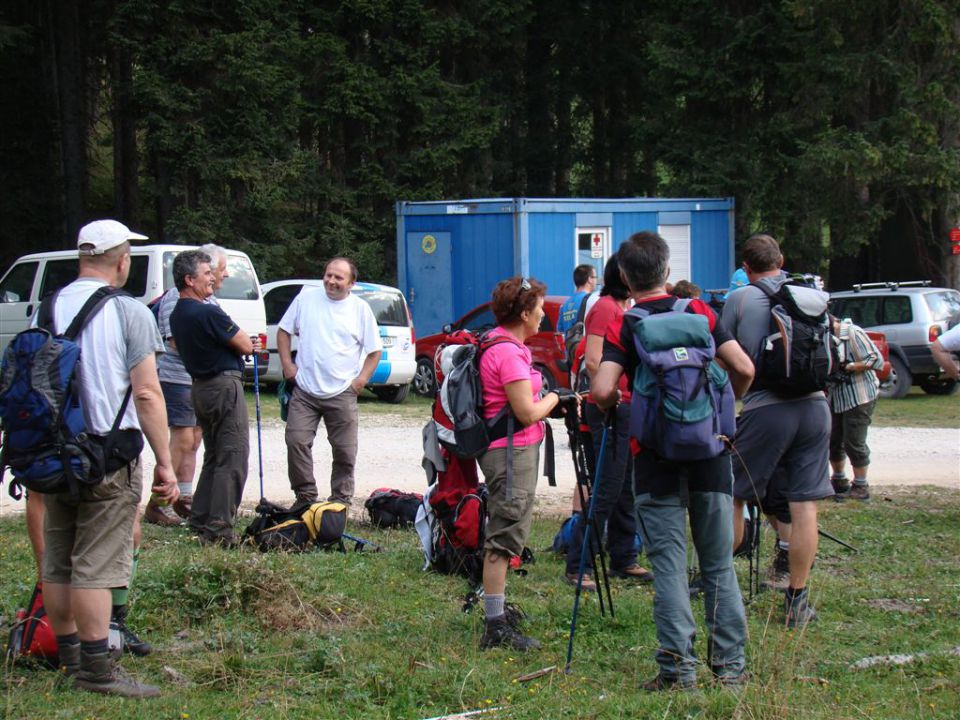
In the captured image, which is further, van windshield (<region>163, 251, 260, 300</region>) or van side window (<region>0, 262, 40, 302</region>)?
van side window (<region>0, 262, 40, 302</region>)

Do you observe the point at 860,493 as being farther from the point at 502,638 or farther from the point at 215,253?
the point at 215,253

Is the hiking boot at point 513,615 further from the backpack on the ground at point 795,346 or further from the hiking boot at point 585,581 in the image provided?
the backpack on the ground at point 795,346

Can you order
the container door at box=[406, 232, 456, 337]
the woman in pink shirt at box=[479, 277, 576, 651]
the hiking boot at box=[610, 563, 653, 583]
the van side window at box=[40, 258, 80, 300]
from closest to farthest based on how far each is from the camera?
the woman in pink shirt at box=[479, 277, 576, 651] < the hiking boot at box=[610, 563, 653, 583] < the van side window at box=[40, 258, 80, 300] < the container door at box=[406, 232, 456, 337]

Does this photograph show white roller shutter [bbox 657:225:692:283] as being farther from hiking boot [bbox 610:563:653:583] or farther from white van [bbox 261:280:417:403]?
hiking boot [bbox 610:563:653:583]

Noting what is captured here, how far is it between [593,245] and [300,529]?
43.8 ft

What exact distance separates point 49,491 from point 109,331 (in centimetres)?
66

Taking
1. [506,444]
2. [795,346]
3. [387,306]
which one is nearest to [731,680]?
[506,444]

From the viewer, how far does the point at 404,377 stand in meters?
16.7

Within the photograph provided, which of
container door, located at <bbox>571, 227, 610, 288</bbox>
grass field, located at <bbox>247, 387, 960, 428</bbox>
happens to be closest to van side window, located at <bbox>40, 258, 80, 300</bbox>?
grass field, located at <bbox>247, 387, 960, 428</bbox>

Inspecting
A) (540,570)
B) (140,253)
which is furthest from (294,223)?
(540,570)

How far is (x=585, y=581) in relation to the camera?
636cm

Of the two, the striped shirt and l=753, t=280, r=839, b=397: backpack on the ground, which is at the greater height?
l=753, t=280, r=839, b=397: backpack on the ground

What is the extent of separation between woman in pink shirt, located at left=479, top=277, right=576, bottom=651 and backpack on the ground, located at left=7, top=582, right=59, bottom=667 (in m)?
1.83

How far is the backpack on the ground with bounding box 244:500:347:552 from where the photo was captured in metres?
7.08
